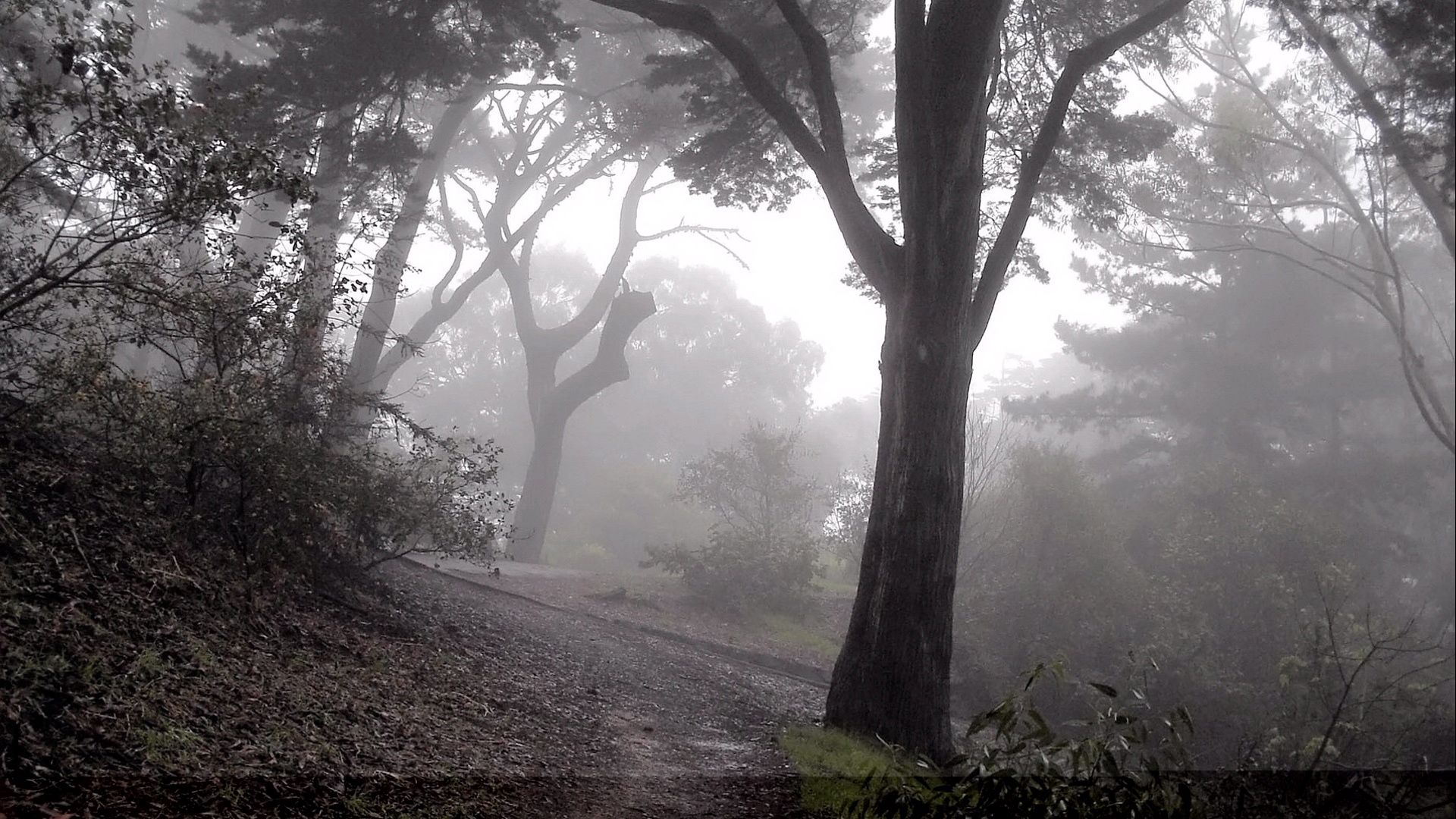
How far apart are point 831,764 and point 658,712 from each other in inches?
75.3

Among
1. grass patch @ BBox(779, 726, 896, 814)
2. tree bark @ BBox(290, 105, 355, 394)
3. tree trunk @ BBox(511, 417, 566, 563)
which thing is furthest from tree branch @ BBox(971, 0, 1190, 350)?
tree trunk @ BBox(511, 417, 566, 563)

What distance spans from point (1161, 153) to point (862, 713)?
14.3 metres

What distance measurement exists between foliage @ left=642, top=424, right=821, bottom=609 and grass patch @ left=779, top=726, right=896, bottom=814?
991 centimetres

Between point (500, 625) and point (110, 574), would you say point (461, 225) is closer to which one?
point (500, 625)

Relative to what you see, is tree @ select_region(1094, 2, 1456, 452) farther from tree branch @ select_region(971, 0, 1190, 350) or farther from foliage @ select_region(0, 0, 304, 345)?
foliage @ select_region(0, 0, 304, 345)

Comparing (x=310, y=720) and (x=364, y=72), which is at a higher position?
(x=364, y=72)

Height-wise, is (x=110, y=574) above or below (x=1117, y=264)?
below

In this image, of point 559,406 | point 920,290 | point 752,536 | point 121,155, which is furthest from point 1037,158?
point 559,406

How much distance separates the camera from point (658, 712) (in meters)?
6.74

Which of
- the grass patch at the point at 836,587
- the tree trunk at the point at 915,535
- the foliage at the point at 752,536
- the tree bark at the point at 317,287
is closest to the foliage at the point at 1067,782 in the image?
the tree trunk at the point at 915,535

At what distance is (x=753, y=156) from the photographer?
9.65 m

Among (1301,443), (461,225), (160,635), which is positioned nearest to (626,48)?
(461,225)

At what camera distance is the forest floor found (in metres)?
3.05

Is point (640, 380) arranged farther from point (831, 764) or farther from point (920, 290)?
point (831, 764)
